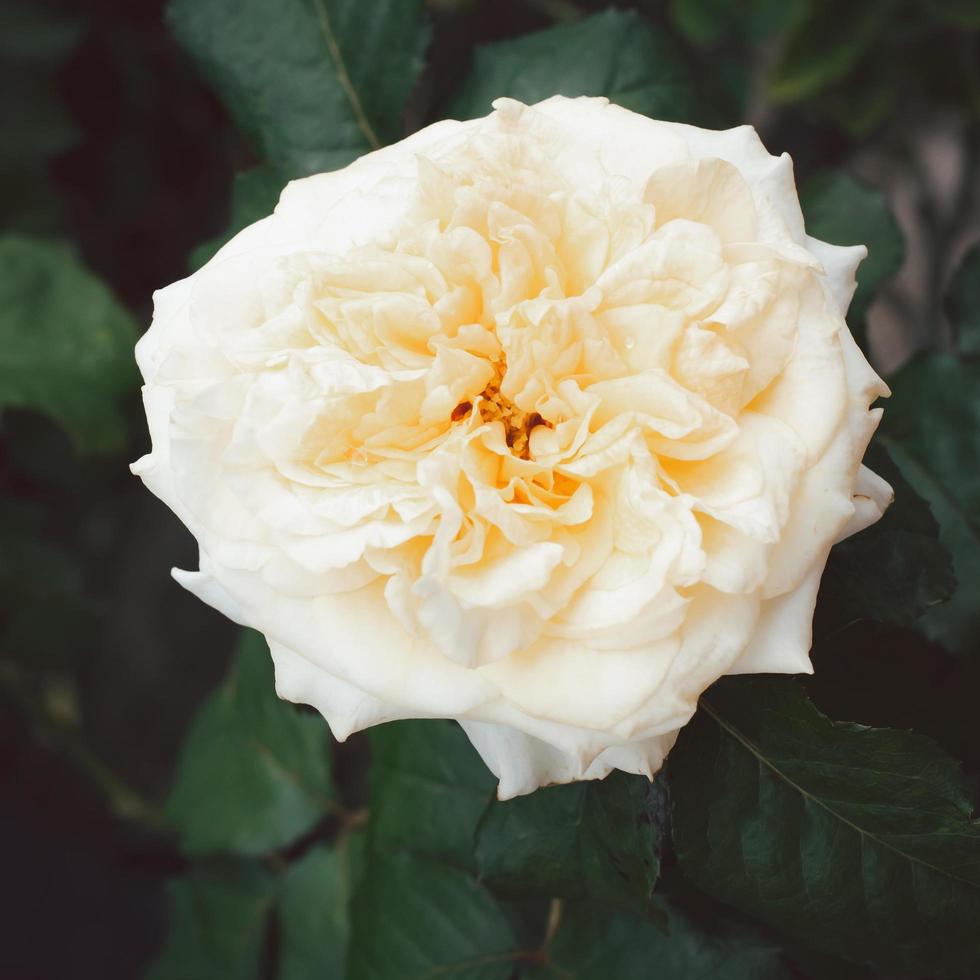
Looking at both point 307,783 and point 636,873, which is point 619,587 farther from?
point 307,783

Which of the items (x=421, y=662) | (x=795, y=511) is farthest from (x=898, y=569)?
(x=421, y=662)

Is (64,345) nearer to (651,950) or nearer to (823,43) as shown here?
(651,950)

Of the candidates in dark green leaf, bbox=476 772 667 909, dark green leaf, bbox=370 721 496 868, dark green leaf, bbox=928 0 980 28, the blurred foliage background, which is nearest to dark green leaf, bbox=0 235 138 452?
the blurred foliage background

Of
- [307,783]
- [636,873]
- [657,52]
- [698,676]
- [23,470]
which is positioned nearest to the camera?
[698,676]

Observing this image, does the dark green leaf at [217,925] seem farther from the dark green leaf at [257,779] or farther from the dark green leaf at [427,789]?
the dark green leaf at [427,789]

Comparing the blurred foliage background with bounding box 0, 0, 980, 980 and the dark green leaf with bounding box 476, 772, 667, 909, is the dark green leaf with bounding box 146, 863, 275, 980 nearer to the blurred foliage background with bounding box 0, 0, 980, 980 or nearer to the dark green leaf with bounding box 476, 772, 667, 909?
the blurred foliage background with bounding box 0, 0, 980, 980

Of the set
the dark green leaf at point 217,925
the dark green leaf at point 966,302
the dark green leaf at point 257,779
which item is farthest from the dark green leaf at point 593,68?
the dark green leaf at point 217,925
